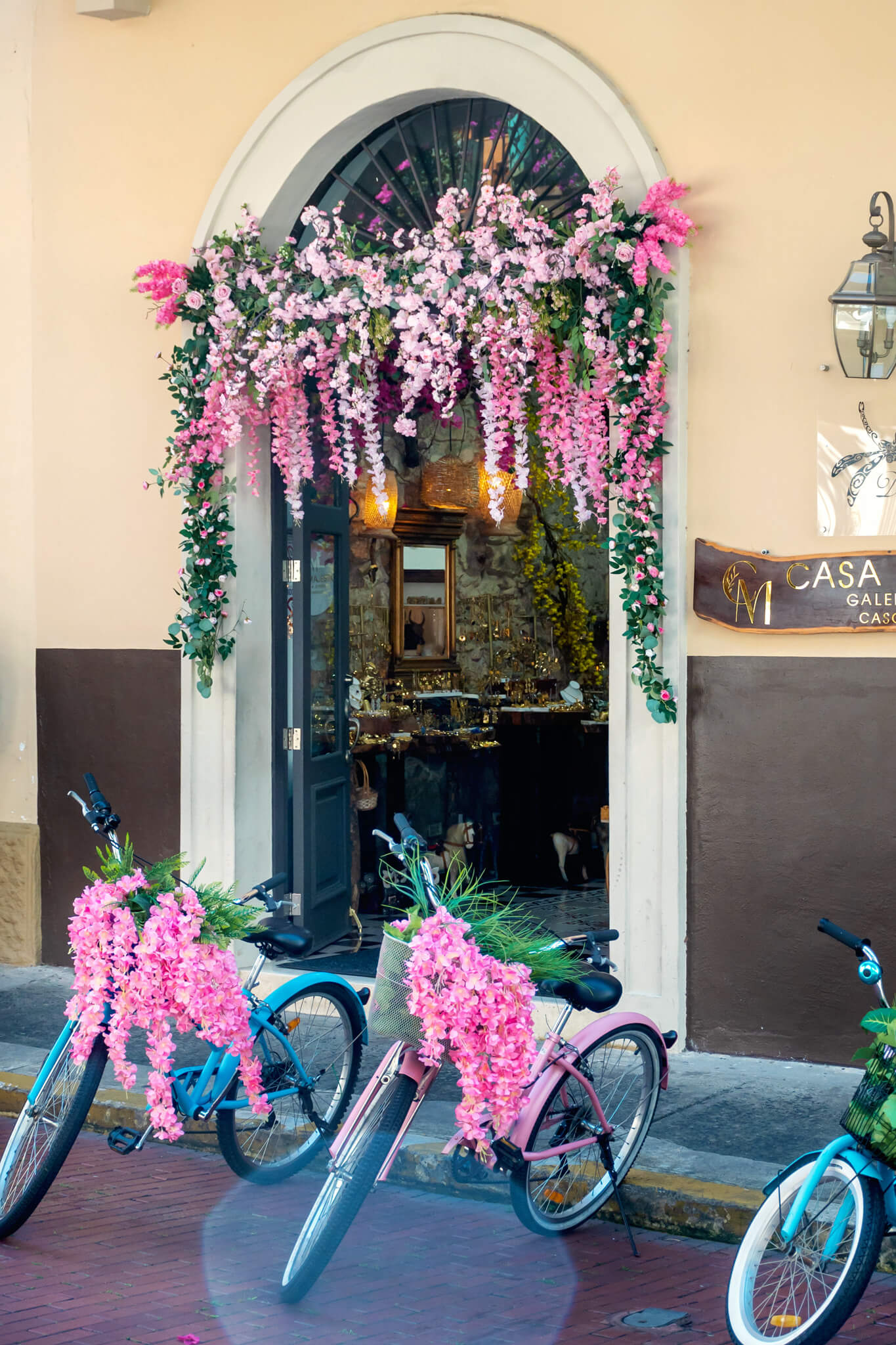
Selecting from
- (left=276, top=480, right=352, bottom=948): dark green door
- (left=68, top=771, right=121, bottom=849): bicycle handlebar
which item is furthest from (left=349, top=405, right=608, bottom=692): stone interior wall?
(left=68, top=771, right=121, bottom=849): bicycle handlebar

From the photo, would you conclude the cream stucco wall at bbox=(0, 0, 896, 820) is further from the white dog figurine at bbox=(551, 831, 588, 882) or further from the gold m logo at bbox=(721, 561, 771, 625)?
the white dog figurine at bbox=(551, 831, 588, 882)

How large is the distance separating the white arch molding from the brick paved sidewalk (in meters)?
1.90

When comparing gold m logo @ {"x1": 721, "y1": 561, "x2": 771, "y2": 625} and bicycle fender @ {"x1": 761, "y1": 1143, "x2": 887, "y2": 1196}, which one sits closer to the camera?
bicycle fender @ {"x1": 761, "y1": 1143, "x2": 887, "y2": 1196}

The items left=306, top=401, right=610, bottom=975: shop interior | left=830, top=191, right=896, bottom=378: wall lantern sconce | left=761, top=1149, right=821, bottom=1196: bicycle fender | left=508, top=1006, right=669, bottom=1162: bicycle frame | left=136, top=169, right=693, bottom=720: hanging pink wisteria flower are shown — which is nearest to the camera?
→ left=761, top=1149, right=821, bottom=1196: bicycle fender

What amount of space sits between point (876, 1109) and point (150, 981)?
2199 mm

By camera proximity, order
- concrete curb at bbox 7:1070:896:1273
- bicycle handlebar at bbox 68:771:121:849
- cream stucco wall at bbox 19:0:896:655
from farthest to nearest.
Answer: cream stucco wall at bbox 19:0:896:655
bicycle handlebar at bbox 68:771:121:849
concrete curb at bbox 7:1070:896:1273

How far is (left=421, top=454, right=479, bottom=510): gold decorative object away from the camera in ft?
39.6

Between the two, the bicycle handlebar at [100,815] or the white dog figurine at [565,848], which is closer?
the bicycle handlebar at [100,815]

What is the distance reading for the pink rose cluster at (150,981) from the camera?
4496 millimetres

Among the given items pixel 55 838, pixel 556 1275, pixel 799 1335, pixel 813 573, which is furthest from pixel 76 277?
pixel 799 1335

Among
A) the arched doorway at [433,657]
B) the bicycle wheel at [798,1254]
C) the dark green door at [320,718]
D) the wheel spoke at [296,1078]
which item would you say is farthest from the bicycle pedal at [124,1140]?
the dark green door at [320,718]

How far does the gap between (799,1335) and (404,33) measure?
603 centimetres

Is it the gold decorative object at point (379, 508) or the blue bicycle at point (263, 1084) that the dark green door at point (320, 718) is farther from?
the gold decorative object at point (379, 508)

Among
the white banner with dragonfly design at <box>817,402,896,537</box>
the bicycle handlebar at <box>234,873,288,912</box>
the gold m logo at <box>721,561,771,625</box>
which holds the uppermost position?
the white banner with dragonfly design at <box>817,402,896,537</box>
